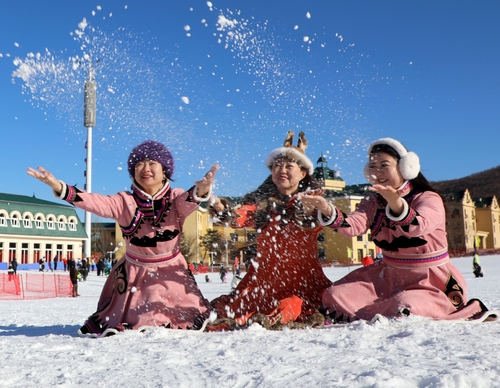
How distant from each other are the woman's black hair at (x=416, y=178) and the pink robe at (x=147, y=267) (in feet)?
5.72

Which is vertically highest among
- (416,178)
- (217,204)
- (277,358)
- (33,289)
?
(416,178)

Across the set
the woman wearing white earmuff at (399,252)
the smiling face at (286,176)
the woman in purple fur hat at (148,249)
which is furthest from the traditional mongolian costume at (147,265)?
the woman wearing white earmuff at (399,252)

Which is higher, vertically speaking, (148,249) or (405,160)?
(405,160)

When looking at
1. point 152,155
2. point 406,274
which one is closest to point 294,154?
point 152,155

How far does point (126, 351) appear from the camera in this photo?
345cm

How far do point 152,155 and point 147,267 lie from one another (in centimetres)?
107

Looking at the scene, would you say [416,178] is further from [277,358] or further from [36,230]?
[36,230]

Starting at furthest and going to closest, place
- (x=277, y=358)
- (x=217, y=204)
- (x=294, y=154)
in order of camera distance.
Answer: (x=294, y=154) < (x=217, y=204) < (x=277, y=358)

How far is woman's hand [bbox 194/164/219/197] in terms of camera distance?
4.69 meters

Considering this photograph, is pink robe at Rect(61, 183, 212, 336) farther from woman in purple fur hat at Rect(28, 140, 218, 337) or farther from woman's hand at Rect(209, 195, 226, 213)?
Result: woman's hand at Rect(209, 195, 226, 213)

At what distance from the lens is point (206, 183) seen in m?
4.70

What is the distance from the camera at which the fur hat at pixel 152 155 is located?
5082 mm

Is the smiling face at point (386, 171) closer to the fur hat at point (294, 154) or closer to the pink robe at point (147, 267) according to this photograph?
the fur hat at point (294, 154)

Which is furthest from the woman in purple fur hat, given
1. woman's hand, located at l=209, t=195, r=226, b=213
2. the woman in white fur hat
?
the woman in white fur hat
